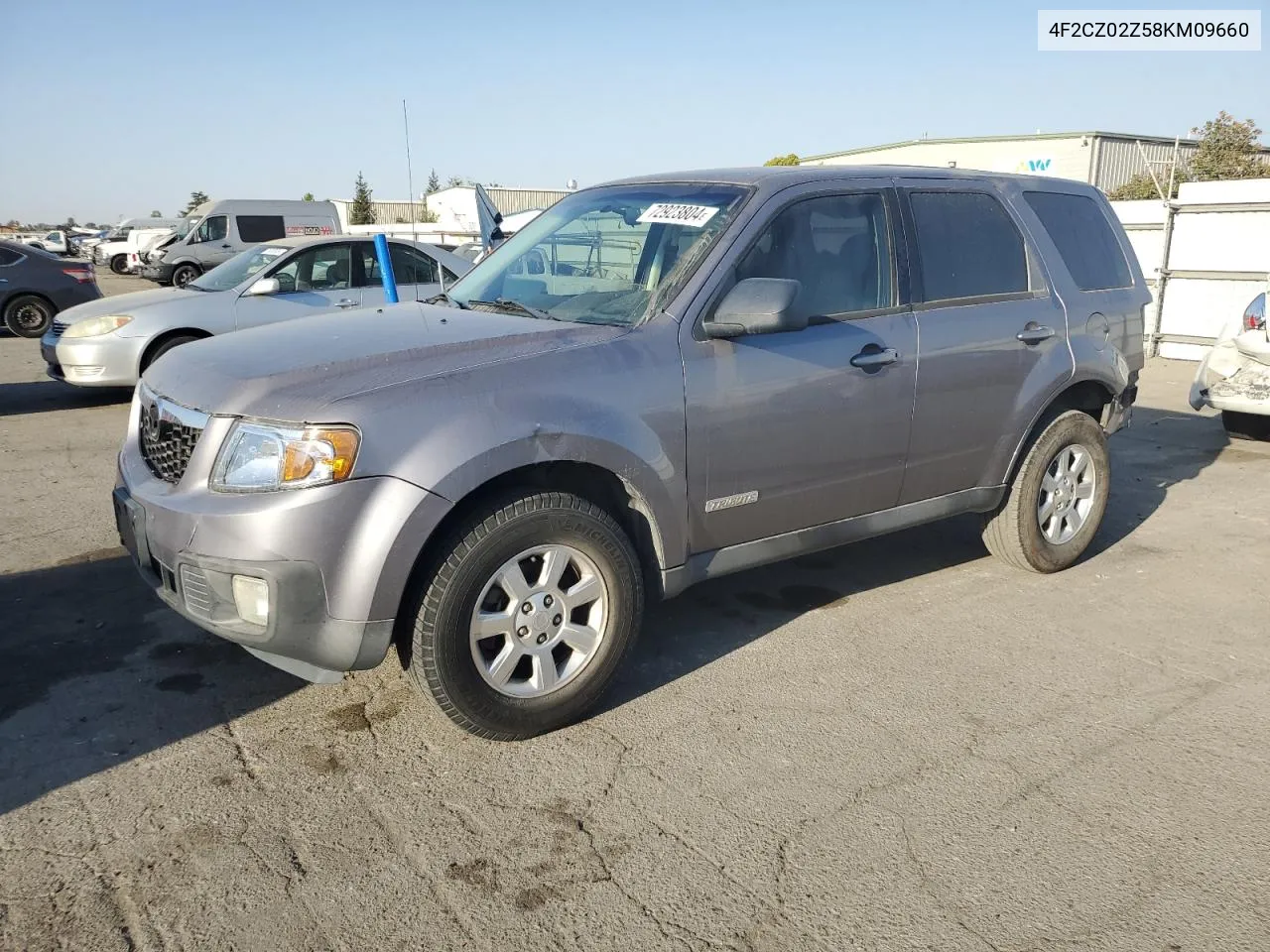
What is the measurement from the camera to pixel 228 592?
309 cm

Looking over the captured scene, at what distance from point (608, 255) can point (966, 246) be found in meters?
1.68

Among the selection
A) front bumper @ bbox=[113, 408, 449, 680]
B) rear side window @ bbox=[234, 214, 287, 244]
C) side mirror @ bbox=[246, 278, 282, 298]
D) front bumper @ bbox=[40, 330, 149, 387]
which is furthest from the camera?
rear side window @ bbox=[234, 214, 287, 244]

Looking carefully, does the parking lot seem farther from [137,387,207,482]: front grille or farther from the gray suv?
[137,387,207,482]: front grille

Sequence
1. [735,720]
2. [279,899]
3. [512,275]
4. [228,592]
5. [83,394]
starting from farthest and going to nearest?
[83,394], [512,275], [735,720], [228,592], [279,899]

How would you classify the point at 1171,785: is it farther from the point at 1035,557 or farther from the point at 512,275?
the point at 512,275

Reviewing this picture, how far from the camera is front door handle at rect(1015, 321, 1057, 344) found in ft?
15.5

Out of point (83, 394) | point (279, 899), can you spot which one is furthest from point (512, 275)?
point (83, 394)

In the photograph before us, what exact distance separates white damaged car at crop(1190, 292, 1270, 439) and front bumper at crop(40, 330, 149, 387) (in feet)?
29.3

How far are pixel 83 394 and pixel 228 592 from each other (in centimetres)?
869

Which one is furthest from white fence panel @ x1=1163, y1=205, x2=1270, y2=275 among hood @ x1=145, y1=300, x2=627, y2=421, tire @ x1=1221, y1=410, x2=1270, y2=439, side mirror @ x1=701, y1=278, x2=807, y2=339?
hood @ x1=145, y1=300, x2=627, y2=421

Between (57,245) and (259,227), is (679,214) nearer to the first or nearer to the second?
(259,227)

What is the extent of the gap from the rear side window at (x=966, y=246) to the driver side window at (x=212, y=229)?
23857 millimetres

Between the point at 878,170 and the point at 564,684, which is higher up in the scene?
the point at 878,170

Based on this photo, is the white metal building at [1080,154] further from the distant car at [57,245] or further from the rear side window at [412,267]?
the distant car at [57,245]
